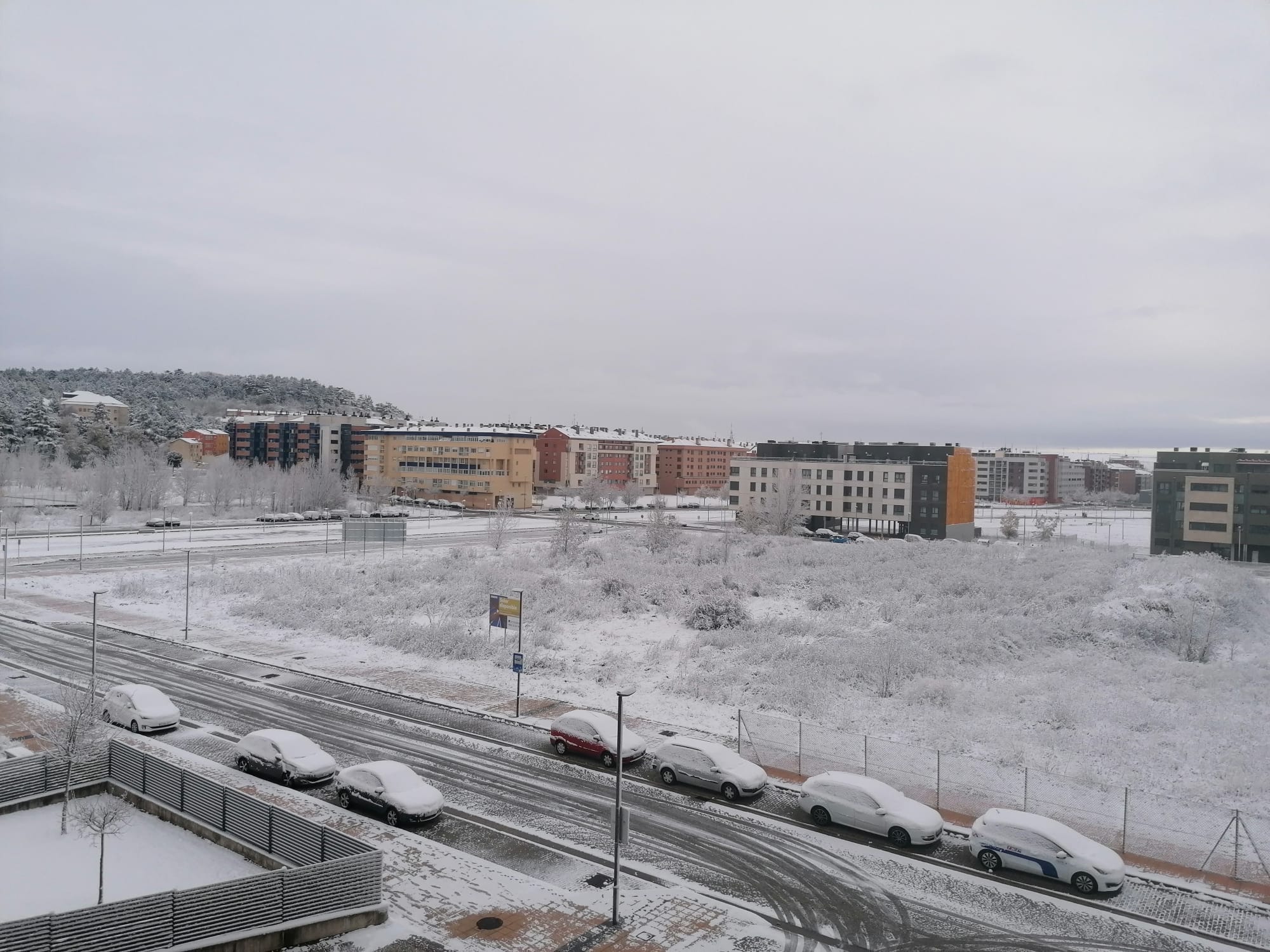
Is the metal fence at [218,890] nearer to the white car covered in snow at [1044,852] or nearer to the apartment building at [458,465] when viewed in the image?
the white car covered in snow at [1044,852]

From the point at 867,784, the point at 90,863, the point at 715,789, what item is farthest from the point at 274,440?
the point at 867,784

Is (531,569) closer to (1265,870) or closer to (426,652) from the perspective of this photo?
(426,652)

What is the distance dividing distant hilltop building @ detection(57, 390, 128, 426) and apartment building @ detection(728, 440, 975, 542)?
10950 centimetres

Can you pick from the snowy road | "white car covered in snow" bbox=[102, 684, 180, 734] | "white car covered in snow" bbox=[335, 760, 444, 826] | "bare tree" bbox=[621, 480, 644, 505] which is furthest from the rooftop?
"white car covered in snow" bbox=[335, 760, 444, 826]

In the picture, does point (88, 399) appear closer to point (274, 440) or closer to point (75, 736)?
point (274, 440)

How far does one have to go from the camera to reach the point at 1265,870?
17.4m

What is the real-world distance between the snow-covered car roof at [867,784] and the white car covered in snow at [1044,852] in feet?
6.32

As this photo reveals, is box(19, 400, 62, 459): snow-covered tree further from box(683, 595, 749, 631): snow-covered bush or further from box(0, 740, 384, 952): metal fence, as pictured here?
box(0, 740, 384, 952): metal fence

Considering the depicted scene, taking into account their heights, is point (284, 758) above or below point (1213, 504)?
below

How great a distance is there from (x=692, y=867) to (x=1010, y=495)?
593 feet

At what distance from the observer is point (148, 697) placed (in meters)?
25.5

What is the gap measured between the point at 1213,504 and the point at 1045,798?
6894cm

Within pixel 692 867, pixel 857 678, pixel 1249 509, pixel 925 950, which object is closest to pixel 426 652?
pixel 857 678

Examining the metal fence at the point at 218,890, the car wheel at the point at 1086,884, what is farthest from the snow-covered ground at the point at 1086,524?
the metal fence at the point at 218,890
